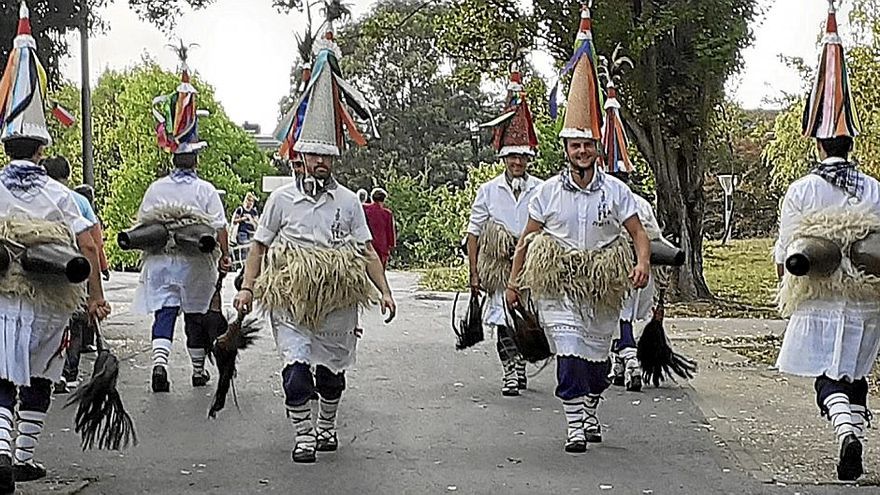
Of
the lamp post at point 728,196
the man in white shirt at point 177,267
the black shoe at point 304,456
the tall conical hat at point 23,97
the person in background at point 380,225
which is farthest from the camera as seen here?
the lamp post at point 728,196

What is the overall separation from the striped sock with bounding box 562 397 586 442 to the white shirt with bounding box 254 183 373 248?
5.66ft

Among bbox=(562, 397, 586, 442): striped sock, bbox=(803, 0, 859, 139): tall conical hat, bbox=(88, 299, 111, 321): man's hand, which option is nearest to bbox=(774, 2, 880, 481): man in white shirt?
bbox=(803, 0, 859, 139): tall conical hat

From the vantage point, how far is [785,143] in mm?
26000

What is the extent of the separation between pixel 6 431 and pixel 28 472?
557 mm

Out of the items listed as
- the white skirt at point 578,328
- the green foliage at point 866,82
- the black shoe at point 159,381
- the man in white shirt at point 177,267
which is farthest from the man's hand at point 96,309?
the green foliage at point 866,82

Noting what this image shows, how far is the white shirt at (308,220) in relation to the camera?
8.34 metres

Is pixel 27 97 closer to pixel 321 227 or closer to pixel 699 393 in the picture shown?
pixel 321 227

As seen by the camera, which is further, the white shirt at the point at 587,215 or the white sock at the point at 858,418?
the white shirt at the point at 587,215

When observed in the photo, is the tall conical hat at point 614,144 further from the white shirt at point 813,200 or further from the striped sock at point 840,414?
the striped sock at point 840,414

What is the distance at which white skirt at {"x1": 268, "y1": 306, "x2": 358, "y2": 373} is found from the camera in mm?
8211

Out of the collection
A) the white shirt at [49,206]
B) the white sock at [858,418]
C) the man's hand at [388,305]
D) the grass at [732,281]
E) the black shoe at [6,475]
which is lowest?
the grass at [732,281]

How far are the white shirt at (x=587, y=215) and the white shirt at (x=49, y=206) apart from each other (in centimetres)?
295

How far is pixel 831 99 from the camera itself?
318 inches

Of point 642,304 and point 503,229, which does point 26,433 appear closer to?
point 503,229
